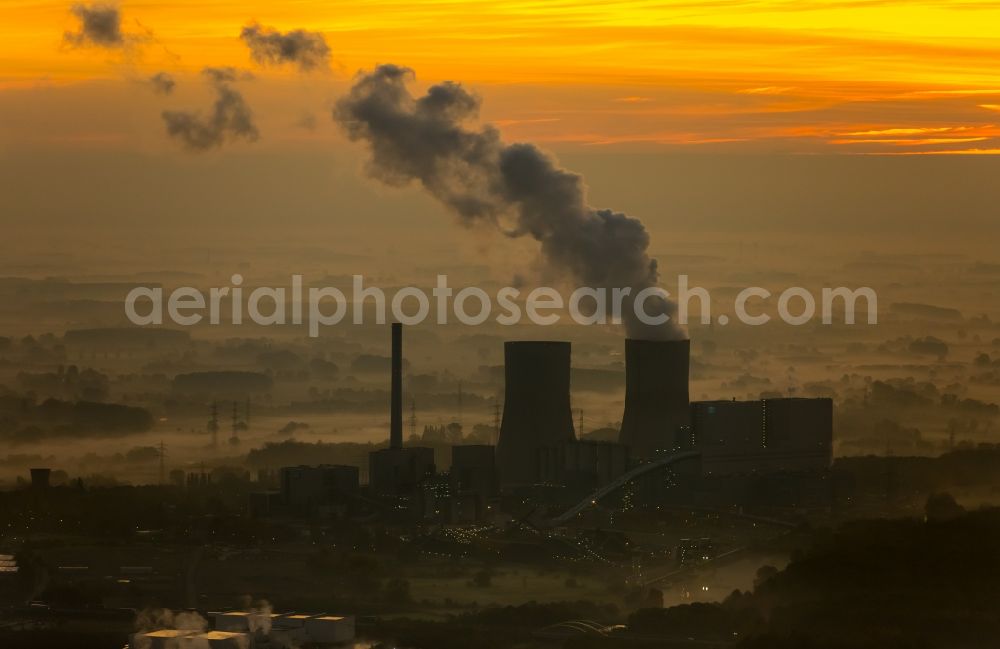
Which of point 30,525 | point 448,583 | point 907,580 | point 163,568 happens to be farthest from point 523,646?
point 30,525

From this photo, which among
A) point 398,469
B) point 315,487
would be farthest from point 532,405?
point 315,487

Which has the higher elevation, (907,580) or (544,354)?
(544,354)

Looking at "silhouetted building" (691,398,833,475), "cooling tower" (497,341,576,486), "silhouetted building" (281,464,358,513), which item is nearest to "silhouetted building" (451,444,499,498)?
"cooling tower" (497,341,576,486)

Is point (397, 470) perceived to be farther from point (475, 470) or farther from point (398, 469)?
point (475, 470)

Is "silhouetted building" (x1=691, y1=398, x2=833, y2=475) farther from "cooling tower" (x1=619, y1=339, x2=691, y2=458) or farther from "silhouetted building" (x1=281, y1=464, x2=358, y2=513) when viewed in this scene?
"silhouetted building" (x1=281, y1=464, x2=358, y2=513)

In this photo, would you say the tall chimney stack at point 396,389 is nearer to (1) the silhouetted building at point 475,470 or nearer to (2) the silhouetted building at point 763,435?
(1) the silhouetted building at point 475,470

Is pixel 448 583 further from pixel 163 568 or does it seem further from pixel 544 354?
pixel 544 354

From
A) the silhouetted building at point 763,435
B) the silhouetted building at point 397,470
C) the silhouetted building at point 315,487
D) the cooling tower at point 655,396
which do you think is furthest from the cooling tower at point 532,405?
the silhouetted building at point 315,487
